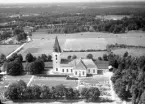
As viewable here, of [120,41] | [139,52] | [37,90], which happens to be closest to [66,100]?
[37,90]

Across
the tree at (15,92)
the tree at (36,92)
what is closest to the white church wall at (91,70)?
the tree at (36,92)

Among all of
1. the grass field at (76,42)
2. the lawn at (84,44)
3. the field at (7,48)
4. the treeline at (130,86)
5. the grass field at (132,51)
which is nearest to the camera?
the treeline at (130,86)

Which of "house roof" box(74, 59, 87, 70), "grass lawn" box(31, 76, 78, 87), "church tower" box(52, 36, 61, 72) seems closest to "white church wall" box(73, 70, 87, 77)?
"house roof" box(74, 59, 87, 70)

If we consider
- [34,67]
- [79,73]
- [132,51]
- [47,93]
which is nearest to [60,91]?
[47,93]

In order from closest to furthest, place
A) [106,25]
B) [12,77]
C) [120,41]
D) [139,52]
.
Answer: [12,77] → [139,52] → [120,41] → [106,25]

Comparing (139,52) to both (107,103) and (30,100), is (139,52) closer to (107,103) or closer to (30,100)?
(107,103)

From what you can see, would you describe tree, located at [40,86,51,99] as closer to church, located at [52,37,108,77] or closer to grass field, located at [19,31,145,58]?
church, located at [52,37,108,77]

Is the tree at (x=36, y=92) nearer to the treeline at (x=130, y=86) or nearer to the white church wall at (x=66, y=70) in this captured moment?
the white church wall at (x=66, y=70)
